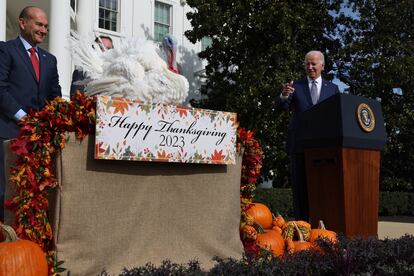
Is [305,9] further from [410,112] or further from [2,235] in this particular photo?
[2,235]

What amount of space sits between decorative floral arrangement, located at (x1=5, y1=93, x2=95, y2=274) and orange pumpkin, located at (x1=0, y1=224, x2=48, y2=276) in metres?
0.07

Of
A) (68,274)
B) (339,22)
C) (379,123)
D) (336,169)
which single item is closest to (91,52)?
(68,274)

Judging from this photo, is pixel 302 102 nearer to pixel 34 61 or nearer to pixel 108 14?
pixel 34 61

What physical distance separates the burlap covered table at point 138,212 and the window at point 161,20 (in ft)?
59.3

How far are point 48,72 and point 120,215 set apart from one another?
129 centimetres

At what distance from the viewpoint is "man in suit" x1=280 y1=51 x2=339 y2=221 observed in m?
4.93

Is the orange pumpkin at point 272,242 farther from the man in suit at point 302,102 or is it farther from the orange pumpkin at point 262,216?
the man in suit at point 302,102

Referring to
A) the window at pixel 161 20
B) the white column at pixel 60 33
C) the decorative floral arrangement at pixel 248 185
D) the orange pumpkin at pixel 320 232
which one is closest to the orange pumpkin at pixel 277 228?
the orange pumpkin at pixel 320 232

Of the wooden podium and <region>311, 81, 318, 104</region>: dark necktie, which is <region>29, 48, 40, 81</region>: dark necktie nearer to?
the wooden podium

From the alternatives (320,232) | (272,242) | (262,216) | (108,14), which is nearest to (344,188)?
(320,232)

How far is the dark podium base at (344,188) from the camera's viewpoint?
4.34m

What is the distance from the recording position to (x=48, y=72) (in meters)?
3.58

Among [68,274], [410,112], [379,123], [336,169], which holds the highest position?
[410,112]

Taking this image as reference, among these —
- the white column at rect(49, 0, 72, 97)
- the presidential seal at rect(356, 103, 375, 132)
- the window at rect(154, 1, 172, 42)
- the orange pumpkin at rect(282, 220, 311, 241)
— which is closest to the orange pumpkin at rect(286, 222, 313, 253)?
the orange pumpkin at rect(282, 220, 311, 241)
